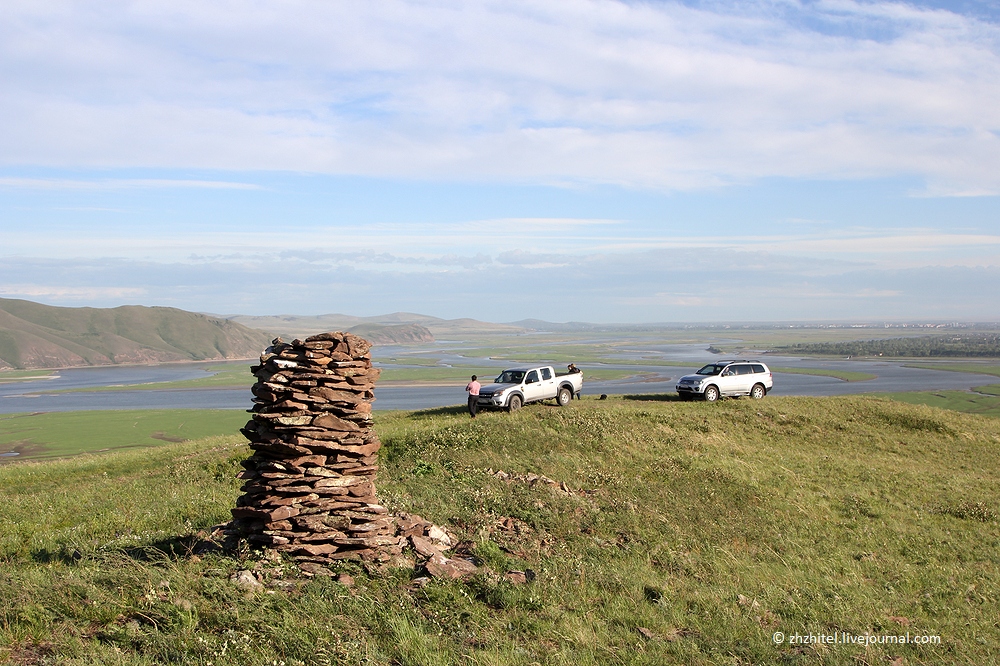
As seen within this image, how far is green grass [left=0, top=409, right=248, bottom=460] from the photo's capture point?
50531 mm

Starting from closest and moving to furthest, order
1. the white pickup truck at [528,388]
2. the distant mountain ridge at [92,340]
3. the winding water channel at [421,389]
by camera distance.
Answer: the white pickup truck at [528,388] → the winding water channel at [421,389] → the distant mountain ridge at [92,340]

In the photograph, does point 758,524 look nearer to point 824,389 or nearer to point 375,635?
point 375,635

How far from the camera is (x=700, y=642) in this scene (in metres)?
8.92

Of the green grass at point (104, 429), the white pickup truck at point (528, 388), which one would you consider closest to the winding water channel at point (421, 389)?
the green grass at point (104, 429)

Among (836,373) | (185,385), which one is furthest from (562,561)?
(185,385)

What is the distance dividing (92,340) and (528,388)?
177 metres

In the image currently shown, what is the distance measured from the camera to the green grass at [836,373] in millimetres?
94200

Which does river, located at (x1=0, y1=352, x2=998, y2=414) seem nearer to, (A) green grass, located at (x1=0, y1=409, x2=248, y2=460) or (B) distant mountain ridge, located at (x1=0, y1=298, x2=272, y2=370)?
(A) green grass, located at (x1=0, y1=409, x2=248, y2=460)

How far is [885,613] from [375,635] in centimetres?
790

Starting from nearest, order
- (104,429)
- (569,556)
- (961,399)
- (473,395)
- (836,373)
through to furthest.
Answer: (569,556), (473,395), (104,429), (961,399), (836,373)

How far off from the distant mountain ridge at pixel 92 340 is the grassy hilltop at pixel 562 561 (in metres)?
159

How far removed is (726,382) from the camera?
1282 inches

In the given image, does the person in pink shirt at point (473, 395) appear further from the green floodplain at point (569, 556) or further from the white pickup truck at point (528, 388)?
the green floodplain at point (569, 556)

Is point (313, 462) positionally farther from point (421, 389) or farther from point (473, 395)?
point (421, 389)
